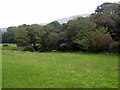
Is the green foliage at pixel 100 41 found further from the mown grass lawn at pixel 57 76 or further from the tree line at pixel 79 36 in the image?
the mown grass lawn at pixel 57 76

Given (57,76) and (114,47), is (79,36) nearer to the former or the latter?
(114,47)

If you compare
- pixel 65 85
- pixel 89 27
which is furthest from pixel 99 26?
pixel 65 85

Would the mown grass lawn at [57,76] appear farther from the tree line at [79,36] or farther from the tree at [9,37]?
the tree at [9,37]

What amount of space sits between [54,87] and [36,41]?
60244mm

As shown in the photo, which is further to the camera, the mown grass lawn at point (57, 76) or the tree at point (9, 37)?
the tree at point (9, 37)

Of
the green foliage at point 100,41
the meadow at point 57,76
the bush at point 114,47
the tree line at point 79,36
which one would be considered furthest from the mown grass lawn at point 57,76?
the tree line at point 79,36

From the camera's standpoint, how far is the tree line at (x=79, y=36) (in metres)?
57.8

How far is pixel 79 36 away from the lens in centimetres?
6431

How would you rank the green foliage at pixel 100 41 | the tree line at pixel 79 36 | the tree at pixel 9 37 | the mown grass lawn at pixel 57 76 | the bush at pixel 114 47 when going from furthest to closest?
1. the tree at pixel 9 37
2. the tree line at pixel 79 36
3. the green foliage at pixel 100 41
4. the bush at pixel 114 47
5. the mown grass lawn at pixel 57 76

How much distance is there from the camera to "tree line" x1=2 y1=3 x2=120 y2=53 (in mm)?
57781

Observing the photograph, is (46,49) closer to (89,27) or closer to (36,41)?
(36,41)

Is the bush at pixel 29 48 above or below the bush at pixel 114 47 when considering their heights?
below

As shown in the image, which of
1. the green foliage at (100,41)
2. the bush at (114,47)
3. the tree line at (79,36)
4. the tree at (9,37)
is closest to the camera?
the bush at (114,47)

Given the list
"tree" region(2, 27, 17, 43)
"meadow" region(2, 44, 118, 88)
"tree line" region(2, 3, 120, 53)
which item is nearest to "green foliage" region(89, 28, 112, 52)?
"tree line" region(2, 3, 120, 53)
